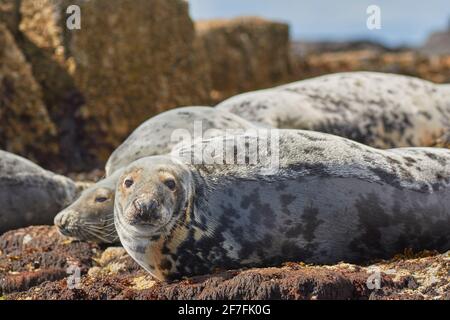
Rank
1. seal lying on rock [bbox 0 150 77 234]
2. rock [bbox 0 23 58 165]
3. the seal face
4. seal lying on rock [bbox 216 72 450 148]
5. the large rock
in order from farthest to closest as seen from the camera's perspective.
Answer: the large rock < rock [bbox 0 23 58 165] < seal lying on rock [bbox 216 72 450 148] < seal lying on rock [bbox 0 150 77 234] < the seal face

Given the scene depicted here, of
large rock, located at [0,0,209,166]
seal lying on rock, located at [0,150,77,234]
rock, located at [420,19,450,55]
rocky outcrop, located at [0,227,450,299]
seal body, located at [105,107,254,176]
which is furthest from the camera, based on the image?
rock, located at [420,19,450,55]

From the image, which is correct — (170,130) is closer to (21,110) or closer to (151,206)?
(151,206)

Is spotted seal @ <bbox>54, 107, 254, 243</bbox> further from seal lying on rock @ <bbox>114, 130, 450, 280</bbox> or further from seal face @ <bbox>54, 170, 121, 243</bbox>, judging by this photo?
seal lying on rock @ <bbox>114, 130, 450, 280</bbox>

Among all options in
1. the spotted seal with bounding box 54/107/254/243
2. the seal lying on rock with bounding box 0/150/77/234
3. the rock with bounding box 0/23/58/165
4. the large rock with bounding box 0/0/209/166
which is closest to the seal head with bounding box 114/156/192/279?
the spotted seal with bounding box 54/107/254/243

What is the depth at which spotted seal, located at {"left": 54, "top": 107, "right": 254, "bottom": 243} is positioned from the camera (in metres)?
7.24

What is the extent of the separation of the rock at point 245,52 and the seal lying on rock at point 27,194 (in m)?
9.34

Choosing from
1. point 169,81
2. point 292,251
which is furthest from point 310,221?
point 169,81

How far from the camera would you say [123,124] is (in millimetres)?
12352

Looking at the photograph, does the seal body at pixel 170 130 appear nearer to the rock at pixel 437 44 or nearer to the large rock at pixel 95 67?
the large rock at pixel 95 67

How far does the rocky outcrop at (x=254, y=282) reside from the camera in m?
5.21

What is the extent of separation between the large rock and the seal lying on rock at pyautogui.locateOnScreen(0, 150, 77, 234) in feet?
9.99

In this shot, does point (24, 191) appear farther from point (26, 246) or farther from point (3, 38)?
point (3, 38)

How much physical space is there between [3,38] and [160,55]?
7.84ft

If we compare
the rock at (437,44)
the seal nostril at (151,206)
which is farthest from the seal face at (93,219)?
the rock at (437,44)
